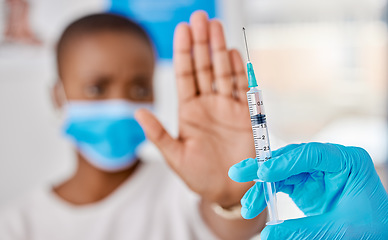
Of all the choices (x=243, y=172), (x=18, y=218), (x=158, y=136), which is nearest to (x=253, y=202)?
(x=243, y=172)

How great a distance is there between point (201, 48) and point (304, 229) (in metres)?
0.46

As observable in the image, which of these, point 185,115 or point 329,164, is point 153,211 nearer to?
point 185,115

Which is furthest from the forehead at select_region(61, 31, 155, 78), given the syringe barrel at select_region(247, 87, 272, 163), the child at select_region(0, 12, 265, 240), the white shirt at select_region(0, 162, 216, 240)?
the syringe barrel at select_region(247, 87, 272, 163)

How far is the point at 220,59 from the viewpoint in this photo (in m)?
0.86

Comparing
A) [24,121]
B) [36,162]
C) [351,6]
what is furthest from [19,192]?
[351,6]

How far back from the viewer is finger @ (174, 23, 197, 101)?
86cm

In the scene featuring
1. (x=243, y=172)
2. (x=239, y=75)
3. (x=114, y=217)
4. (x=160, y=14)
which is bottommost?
(x=114, y=217)

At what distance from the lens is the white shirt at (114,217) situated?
124 cm

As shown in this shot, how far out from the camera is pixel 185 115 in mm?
884

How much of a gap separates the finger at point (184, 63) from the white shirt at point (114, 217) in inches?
18.6

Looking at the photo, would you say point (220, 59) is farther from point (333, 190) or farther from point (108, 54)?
point (108, 54)

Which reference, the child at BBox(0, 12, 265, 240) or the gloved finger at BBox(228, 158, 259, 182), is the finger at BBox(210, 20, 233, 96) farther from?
the child at BBox(0, 12, 265, 240)

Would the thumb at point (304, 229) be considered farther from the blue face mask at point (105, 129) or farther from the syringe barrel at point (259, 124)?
the blue face mask at point (105, 129)

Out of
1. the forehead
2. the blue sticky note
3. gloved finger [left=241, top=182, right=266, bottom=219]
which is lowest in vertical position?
gloved finger [left=241, top=182, right=266, bottom=219]
